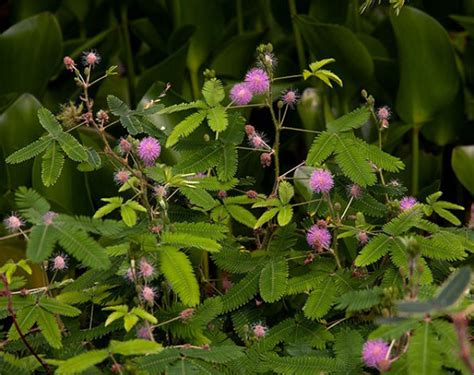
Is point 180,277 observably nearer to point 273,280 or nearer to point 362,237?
point 273,280

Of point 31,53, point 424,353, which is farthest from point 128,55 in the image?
point 424,353

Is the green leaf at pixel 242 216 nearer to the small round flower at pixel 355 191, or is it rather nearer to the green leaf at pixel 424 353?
the small round flower at pixel 355 191

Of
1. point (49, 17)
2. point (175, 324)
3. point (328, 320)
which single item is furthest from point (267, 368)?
point (49, 17)

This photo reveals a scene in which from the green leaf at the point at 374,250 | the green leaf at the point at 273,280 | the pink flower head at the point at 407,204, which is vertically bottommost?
the green leaf at the point at 273,280

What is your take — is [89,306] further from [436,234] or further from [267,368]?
[436,234]

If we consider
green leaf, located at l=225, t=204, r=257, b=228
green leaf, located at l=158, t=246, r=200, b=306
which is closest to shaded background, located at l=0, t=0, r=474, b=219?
green leaf, located at l=225, t=204, r=257, b=228

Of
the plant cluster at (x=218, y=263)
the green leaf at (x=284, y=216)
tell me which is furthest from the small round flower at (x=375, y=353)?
the green leaf at (x=284, y=216)

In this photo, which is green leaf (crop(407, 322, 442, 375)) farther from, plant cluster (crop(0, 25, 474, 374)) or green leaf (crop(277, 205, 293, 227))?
green leaf (crop(277, 205, 293, 227))

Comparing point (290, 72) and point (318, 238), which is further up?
point (318, 238)
